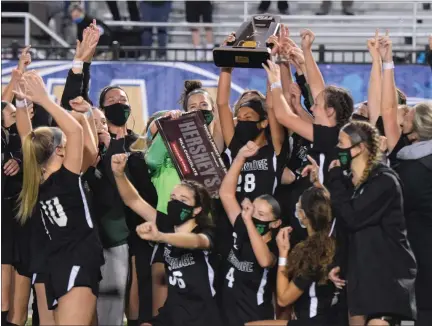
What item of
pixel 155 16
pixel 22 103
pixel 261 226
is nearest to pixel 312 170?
pixel 261 226

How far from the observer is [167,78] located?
12883 mm

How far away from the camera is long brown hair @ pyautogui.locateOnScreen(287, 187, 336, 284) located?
25.1 ft

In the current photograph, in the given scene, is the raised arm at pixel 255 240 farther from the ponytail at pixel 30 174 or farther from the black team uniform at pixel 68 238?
the ponytail at pixel 30 174

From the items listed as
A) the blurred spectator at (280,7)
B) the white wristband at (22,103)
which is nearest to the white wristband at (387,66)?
the white wristband at (22,103)

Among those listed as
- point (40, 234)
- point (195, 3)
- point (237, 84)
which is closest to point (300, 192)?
point (40, 234)

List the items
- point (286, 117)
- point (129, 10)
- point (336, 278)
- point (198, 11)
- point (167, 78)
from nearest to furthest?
point (336, 278) → point (286, 117) → point (167, 78) → point (198, 11) → point (129, 10)

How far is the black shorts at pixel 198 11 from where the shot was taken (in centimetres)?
1516

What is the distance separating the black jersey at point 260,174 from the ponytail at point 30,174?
4.86 feet

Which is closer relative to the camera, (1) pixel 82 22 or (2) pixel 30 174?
(2) pixel 30 174

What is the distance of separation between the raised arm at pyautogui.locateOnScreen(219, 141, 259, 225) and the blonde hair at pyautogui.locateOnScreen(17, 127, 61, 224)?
123cm

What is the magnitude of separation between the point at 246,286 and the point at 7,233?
1.84 meters

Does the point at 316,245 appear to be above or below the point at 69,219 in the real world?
below

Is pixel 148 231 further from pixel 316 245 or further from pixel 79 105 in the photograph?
pixel 79 105

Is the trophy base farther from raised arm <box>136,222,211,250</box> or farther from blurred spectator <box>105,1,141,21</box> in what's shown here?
blurred spectator <box>105,1,141,21</box>
